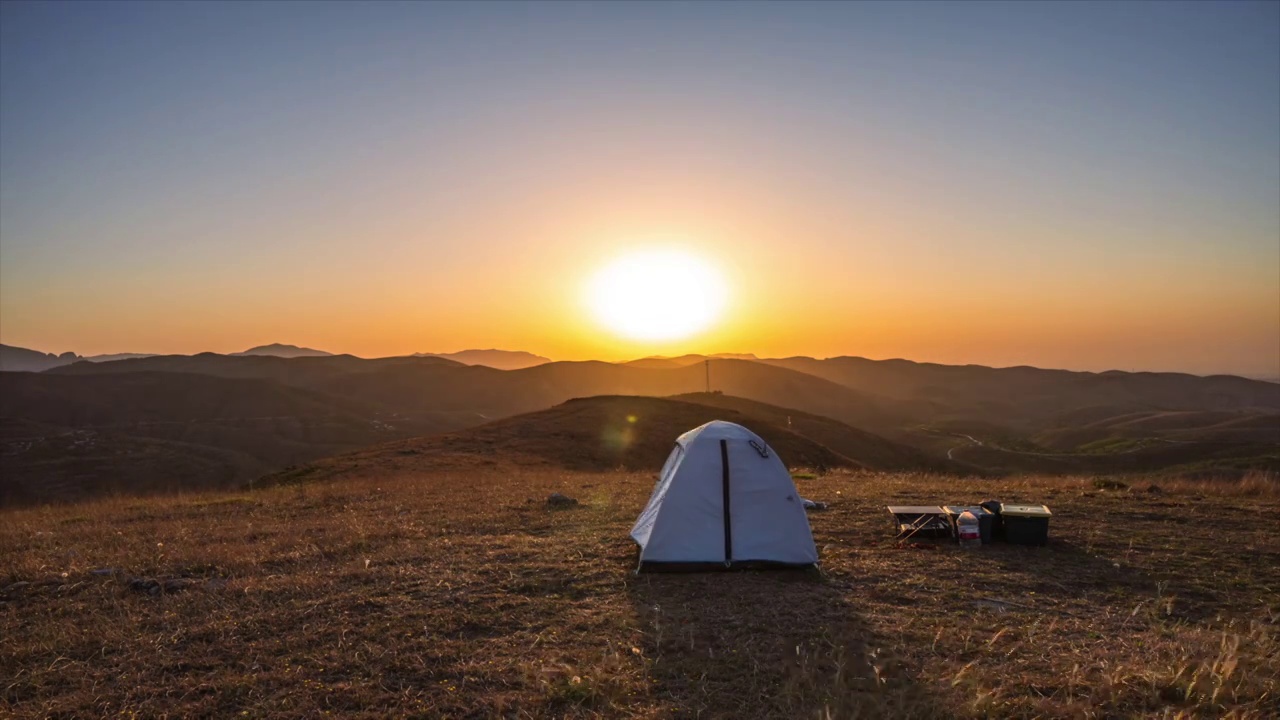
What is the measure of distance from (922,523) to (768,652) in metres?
6.68

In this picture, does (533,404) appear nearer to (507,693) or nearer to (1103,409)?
(1103,409)

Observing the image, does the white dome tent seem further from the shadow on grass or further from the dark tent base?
the shadow on grass

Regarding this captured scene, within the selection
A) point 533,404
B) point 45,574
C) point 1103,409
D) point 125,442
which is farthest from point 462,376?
point 45,574

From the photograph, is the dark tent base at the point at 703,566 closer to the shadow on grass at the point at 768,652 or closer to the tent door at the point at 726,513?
the tent door at the point at 726,513

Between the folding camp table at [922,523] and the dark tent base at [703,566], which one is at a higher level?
the folding camp table at [922,523]

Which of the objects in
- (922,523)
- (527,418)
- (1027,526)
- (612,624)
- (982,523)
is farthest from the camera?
(527,418)

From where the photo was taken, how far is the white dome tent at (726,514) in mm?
10891

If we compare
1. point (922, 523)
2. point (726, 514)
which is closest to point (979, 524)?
point (922, 523)

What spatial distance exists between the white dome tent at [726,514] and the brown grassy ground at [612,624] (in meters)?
0.39

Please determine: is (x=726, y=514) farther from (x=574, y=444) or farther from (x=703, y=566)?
(x=574, y=444)

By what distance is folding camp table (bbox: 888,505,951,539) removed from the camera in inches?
513

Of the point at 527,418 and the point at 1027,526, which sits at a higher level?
the point at 527,418

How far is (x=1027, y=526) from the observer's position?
12.5 meters

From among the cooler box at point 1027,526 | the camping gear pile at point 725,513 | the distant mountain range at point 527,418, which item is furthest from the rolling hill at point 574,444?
the cooler box at point 1027,526
